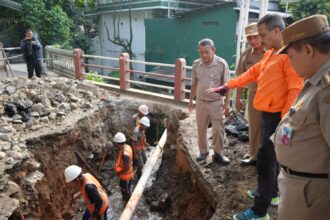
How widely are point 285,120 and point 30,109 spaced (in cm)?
695

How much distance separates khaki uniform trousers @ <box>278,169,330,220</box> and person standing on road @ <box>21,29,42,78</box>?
10255 mm

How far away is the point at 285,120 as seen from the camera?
2086 mm

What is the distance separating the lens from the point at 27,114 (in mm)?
7273

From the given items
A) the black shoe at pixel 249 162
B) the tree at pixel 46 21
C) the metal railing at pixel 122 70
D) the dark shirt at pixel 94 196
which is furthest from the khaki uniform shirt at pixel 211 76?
the tree at pixel 46 21

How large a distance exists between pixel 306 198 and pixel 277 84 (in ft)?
4.39

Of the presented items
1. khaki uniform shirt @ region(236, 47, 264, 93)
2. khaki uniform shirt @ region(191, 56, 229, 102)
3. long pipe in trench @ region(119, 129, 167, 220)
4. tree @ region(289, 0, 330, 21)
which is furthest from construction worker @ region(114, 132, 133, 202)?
tree @ region(289, 0, 330, 21)

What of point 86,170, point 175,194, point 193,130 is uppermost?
point 193,130

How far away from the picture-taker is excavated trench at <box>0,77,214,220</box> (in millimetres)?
5352

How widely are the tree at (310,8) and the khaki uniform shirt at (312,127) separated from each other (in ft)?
30.8

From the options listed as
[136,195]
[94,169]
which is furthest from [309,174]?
[94,169]

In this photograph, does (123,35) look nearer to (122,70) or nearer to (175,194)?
(122,70)

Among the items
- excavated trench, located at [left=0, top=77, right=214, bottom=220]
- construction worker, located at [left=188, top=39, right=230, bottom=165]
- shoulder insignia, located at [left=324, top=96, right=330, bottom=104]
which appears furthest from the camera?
excavated trench, located at [left=0, top=77, right=214, bottom=220]

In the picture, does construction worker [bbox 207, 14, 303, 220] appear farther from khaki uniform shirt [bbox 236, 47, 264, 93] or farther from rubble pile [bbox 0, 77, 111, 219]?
rubble pile [bbox 0, 77, 111, 219]

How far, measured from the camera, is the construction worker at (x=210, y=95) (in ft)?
14.4
